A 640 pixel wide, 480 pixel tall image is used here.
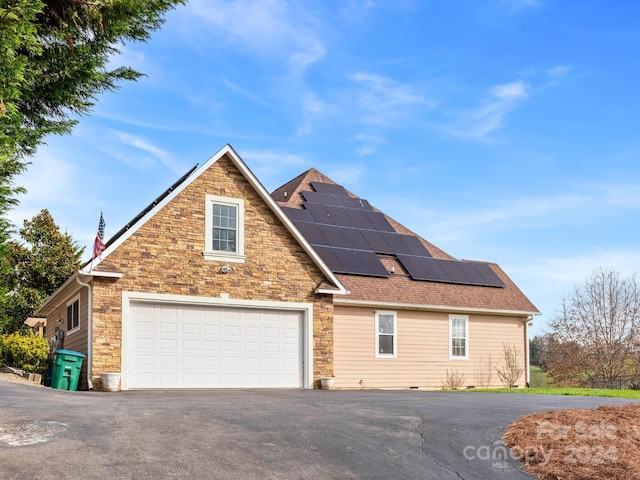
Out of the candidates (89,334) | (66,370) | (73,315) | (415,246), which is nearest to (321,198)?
(415,246)

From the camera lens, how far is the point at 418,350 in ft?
77.8

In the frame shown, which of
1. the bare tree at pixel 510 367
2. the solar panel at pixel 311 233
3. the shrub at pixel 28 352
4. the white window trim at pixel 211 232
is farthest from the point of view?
the bare tree at pixel 510 367

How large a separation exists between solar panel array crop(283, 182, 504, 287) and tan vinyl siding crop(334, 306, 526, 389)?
157cm

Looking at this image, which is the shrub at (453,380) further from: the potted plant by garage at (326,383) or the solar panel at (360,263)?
the potted plant by garage at (326,383)

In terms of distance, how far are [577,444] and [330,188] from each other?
62.0 feet

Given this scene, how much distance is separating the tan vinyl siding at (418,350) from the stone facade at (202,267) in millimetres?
1580

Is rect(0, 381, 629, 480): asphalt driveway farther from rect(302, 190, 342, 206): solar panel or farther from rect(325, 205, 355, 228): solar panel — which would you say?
rect(302, 190, 342, 206): solar panel

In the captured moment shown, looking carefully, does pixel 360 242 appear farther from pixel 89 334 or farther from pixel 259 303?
pixel 89 334

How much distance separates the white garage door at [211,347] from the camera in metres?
18.1

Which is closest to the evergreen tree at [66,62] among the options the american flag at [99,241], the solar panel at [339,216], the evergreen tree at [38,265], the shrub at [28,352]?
the american flag at [99,241]

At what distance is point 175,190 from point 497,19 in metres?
9.20

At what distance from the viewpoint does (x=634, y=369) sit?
30453mm

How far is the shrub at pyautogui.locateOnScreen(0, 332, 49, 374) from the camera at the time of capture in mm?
20453

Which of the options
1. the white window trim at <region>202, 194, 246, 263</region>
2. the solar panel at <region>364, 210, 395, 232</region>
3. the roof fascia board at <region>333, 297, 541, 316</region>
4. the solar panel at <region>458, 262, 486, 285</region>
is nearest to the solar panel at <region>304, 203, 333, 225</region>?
the solar panel at <region>364, 210, 395, 232</region>
